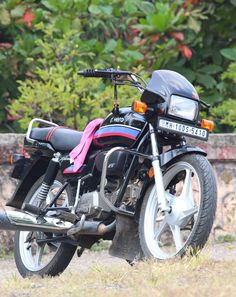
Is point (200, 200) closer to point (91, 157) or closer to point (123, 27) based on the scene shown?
point (91, 157)

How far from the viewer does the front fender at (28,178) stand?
709 cm

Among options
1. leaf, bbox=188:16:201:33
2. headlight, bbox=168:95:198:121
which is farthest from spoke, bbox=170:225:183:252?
leaf, bbox=188:16:201:33

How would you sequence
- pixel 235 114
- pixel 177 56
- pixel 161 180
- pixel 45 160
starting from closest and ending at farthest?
pixel 161 180 → pixel 45 160 → pixel 235 114 → pixel 177 56

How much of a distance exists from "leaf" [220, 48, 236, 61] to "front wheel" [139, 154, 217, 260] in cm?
500

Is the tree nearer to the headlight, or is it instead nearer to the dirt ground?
the dirt ground

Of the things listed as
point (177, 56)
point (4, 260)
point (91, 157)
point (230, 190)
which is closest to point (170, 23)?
point (177, 56)

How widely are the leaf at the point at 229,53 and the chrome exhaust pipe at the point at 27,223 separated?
16.6ft

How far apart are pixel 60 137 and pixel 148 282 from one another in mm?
2099

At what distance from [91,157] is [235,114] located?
3975mm

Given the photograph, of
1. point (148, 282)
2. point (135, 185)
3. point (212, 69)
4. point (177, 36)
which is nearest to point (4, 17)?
point (177, 36)

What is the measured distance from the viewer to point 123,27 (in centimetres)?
1155

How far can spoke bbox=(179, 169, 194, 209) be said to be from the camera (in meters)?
5.77

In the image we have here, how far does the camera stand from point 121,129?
6.17 m

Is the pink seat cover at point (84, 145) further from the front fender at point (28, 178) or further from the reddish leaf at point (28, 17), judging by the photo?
the reddish leaf at point (28, 17)
